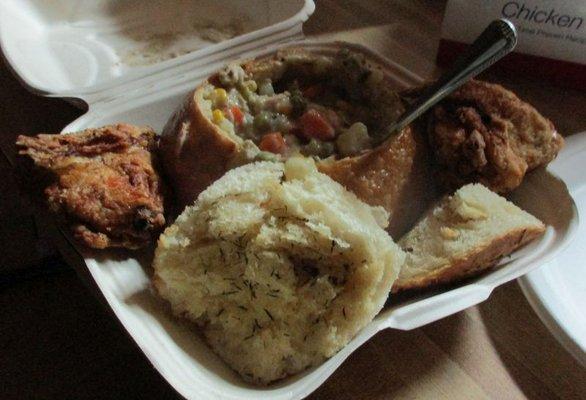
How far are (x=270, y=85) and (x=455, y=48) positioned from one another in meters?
0.57

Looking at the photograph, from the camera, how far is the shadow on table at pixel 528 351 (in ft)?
2.88

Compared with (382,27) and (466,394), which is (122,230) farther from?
(382,27)

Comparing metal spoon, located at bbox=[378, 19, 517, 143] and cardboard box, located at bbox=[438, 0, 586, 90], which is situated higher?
metal spoon, located at bbox=[378, 19, 517, 143]

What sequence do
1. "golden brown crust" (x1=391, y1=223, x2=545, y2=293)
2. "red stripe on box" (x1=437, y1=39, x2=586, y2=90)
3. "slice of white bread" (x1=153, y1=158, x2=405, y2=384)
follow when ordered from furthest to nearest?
"red stripe on box" (x1=437, y1=39, x2=586, y2=90) < "golden brown crust" (x1=391, y1=223, x2=545, y2=293) < "slice of white bread" (x1=153, y1=158, x2=405, y2=384)

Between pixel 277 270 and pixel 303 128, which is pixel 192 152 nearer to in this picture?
pixel 303 128

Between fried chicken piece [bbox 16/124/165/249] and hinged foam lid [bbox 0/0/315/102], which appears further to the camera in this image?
hinged foam lid [bbox 0/0/315/102]

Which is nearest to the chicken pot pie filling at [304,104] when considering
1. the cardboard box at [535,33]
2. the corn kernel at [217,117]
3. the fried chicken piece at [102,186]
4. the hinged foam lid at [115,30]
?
the corn kernel at [217,117]

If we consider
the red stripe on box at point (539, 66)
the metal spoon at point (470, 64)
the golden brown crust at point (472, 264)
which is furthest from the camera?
the red stripe on box at point (539, 66)

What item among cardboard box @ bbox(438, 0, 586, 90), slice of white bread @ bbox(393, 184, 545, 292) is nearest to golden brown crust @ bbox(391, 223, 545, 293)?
slice of white bread @ bbox(393, 184, 545, 292)

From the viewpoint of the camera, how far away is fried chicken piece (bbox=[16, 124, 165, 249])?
861mm

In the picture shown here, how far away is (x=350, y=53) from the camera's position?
3.51 ft

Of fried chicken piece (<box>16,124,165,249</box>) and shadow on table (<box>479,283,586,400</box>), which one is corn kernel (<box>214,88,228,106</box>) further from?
shadow on table (<box>479,283,586,400</box>)

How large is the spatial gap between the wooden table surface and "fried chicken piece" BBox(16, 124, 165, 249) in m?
0.20

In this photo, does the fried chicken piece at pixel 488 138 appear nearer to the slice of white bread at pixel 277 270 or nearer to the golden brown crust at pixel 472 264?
the golden brown crust at pixel 472 264
